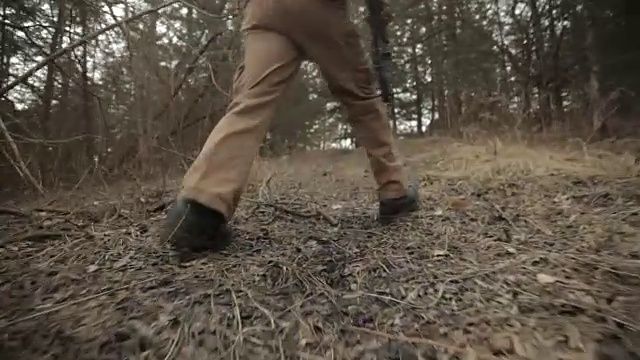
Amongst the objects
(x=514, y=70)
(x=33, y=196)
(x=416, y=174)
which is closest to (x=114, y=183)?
(x=33, y=196)

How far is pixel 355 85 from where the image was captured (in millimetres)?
2449

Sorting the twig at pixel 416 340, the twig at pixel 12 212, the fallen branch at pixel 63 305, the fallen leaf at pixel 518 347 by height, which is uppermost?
the twig at pixel 12 212

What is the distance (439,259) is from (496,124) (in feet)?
14.8

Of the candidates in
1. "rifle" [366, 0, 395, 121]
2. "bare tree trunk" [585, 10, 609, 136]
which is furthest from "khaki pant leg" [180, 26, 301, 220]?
"bare tree trunk" [585, 10, 609, 136]

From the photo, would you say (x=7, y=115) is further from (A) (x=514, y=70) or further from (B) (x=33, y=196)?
(A) (x=514, y=70)

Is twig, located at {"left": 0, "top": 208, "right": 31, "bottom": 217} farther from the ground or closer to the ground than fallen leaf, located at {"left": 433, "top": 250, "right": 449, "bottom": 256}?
farther from the ground

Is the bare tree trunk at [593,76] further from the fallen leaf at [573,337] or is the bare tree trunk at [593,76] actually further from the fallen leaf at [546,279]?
the fallen leaf at [573,337]

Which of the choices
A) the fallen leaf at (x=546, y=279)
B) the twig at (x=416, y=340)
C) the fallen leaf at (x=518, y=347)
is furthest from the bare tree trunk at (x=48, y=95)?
the fallen leaf at (x=518, y=347)

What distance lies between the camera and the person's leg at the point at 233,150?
1986 mm

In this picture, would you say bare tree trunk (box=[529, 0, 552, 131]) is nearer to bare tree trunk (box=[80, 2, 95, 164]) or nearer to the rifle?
the rifle

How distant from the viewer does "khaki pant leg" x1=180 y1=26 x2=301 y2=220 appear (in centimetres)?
198

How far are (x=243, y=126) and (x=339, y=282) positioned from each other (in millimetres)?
642

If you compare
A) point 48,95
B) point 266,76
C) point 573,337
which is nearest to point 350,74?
point 266,76

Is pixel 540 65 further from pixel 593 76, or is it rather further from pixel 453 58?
pixel 453 58
